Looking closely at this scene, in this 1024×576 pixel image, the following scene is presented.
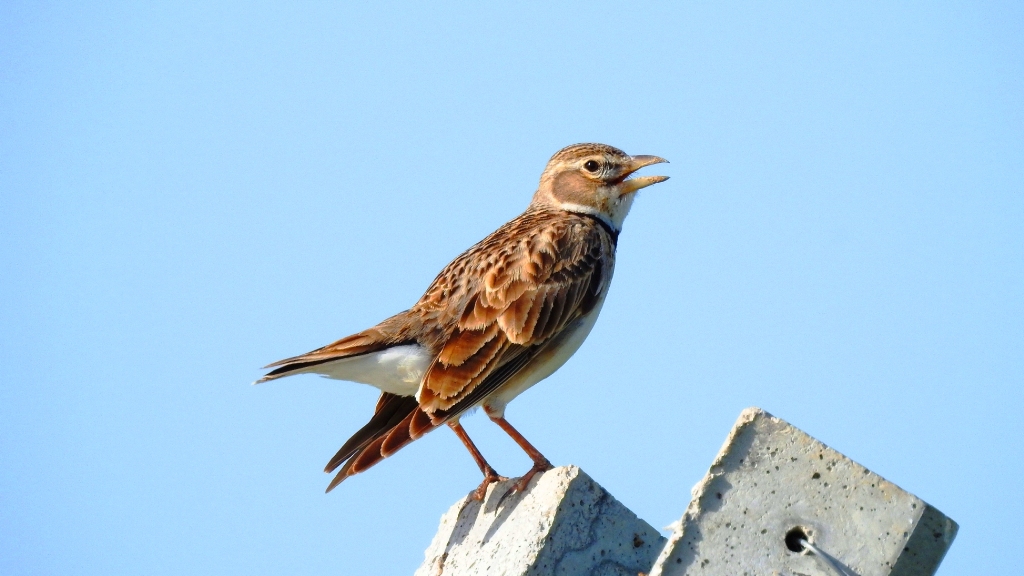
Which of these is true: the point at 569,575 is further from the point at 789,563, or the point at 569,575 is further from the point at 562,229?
the point at 562,229

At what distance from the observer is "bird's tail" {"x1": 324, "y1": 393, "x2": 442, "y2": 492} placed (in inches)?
303

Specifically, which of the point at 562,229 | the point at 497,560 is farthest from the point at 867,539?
the point at 562,229

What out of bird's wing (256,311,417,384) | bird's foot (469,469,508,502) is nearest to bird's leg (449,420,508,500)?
bird's foot (469,469,508,502)

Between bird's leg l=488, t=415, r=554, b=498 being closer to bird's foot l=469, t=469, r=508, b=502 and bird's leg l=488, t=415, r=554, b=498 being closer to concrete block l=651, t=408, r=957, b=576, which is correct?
bird's foot l=469, t=469, r=508, b=502

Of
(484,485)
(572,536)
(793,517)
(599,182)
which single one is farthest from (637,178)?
(793,517)

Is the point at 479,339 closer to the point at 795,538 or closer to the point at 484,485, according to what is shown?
the point at 484,485

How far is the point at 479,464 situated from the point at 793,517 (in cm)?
333

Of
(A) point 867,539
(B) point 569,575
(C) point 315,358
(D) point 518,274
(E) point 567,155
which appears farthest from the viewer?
(E) point 567,155

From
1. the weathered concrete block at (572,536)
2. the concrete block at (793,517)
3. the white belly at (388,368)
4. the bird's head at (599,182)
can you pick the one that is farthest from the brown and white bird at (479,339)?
the concrete block at (793,517)

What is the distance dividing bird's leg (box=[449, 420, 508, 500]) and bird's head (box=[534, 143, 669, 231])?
239 centimetres

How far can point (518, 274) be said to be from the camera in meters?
8.71

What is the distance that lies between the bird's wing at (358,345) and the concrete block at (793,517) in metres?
3.50

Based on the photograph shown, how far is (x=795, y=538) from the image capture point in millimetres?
4895

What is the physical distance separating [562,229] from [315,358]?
7.39 feet
